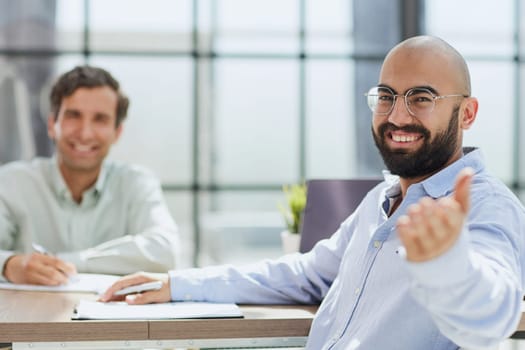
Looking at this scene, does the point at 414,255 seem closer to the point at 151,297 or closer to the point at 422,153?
the point at 422,153

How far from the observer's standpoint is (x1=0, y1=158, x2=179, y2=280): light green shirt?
113 inches

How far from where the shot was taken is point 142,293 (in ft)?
6.66

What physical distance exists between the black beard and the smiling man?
1169 millimetres

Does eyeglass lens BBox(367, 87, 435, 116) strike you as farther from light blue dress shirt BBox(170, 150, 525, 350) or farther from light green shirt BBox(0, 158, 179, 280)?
light green shirt BBox(0, 158, 179, 280)

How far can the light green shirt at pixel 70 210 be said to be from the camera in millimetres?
2877

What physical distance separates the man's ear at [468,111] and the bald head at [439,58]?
0.02 m

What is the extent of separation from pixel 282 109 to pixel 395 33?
0.96m

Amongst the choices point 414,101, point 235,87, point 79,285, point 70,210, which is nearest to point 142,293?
point 79,285

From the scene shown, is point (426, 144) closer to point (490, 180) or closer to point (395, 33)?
point (490, 180)

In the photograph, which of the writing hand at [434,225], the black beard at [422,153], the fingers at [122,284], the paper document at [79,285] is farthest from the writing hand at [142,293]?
the writing hand at [434,225]

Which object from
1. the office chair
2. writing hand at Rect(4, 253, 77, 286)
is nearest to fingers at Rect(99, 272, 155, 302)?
writing hand at Rect(4, 253, 77, 286)

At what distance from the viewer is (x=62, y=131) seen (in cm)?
301

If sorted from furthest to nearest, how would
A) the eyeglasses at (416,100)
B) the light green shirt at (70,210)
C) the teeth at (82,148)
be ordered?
the teeth at (82,148) → the light green shirt at (70,210) → the eyeglasses at (416,100)

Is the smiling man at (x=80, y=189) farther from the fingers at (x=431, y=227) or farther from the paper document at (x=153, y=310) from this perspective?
the fingers at (x=431, y=227)
